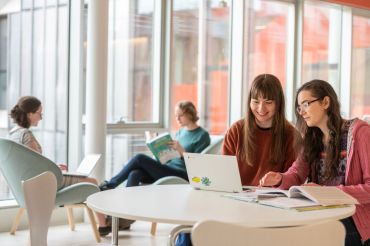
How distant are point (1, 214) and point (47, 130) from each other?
101cm

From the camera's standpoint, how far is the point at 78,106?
5312 mm

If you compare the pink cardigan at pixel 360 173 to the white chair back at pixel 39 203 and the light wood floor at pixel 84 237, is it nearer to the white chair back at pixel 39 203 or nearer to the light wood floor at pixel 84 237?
the white chair back at pixel 39 203

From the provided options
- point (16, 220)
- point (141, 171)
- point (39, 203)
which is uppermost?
point (39, 203)

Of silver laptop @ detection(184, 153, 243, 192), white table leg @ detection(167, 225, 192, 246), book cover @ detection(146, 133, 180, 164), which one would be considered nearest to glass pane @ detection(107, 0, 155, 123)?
book cover @ detection(146, 133, 180, 164)

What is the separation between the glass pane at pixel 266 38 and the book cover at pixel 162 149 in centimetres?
225

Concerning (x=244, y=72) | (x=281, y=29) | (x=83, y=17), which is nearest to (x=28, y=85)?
(x=83, y=17)

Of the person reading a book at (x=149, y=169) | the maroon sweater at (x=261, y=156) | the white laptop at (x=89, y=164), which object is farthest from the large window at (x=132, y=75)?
the maroon sweater at (x=261, y=156)

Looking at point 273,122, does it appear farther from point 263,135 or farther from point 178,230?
point 178,230

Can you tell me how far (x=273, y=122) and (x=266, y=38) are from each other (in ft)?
15.2

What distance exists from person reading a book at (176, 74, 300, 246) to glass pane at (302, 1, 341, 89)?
15.8 ft

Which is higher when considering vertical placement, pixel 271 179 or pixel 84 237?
pixel 271 179

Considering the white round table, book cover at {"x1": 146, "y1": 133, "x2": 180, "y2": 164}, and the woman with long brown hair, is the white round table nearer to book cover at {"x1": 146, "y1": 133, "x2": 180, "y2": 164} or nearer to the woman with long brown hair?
the woman with long brown hair

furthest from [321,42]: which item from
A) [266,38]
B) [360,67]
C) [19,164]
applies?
[19,164]

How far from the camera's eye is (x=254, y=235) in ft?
4.73
